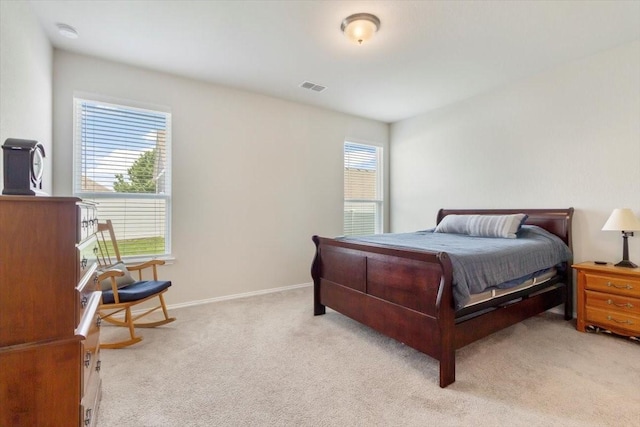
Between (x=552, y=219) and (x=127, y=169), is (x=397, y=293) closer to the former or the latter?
(x=552, y=219)

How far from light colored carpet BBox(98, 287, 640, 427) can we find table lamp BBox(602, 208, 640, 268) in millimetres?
675

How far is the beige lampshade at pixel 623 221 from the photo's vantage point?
7.99 ft

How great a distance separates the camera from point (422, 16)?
2260 mm

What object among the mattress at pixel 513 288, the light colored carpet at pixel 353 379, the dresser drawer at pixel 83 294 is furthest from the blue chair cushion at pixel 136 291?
the mattress at pixel 513 288

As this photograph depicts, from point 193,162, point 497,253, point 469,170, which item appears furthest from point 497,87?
point 193,162

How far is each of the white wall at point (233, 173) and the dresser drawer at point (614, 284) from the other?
9.41 ft

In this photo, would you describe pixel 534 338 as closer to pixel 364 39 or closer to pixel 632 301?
pixel 632 301

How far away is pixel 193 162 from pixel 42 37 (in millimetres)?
1521

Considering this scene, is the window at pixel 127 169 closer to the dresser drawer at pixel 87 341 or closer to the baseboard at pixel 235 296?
the baseboard at pixel 235 296

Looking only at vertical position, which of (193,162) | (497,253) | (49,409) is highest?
(193,162)

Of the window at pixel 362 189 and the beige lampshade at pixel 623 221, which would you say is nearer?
the beige lampshade at pixel 623 221

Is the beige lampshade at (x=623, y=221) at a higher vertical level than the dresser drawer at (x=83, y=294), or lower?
higher

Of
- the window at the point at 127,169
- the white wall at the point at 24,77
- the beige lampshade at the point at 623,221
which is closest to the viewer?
the white wall at the point at 24,77

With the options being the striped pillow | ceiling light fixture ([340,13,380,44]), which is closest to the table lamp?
the striped pillow
